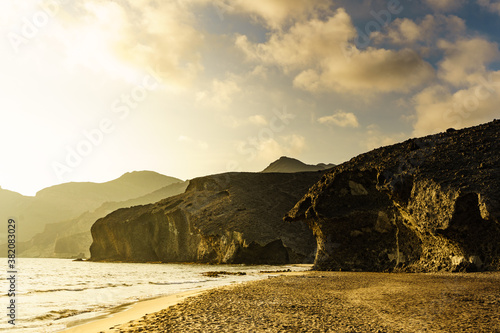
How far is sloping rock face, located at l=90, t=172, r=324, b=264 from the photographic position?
65.8 m

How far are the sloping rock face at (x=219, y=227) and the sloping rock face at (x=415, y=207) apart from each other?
30891 millimetres

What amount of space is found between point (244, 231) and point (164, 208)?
36297 millimetres

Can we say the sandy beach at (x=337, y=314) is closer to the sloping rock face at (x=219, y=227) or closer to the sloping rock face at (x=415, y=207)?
the sloping rock face at (x=415, y=207)

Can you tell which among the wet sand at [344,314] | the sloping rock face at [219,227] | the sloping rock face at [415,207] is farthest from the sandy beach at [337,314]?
the sloping rock face at [219,227]

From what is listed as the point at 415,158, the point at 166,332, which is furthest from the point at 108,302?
the point at 415,158

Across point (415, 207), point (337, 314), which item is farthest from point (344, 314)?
point (415, 207)

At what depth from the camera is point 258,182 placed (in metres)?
89.2

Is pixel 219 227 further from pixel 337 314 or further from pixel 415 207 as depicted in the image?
pixel 337 314

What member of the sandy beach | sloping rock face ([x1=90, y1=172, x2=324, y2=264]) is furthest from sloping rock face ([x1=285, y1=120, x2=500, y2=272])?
sloping rock face ([x1=90, y1=172, x2=324, y2=264])

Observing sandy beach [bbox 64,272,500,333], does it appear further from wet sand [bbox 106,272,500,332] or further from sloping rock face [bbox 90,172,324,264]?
sloping rock face [bbox 90,172,324,264]

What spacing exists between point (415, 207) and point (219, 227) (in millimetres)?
52114

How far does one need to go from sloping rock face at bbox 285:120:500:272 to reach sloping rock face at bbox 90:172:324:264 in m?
30.9

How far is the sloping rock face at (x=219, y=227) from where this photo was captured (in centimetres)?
6581

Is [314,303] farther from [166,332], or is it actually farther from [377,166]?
[377,166]
